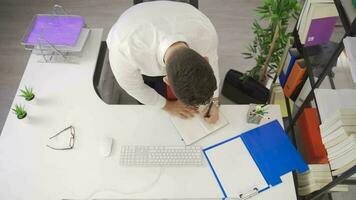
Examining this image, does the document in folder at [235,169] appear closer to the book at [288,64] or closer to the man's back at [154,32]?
the man's back at [154,32]

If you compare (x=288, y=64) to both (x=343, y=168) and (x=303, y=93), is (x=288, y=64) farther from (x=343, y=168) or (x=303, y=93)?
(x=343, y=168)

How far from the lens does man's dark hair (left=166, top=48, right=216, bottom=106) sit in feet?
3.42

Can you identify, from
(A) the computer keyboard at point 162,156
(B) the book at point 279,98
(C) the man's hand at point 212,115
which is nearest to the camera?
(A) the computer keyboard at point 162,156

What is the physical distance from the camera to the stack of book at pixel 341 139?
121 cm

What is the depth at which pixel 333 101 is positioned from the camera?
1475 millimetres

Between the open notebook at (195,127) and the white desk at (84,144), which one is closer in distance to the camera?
the white desk at (84,144)

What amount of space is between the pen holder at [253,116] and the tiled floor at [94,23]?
1001mm

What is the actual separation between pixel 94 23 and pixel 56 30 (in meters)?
1.17

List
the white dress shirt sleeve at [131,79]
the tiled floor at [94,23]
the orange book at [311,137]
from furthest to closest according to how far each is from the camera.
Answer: the tiled floor at [94,23], the orange book at [311,137], the white dress shirt sleeve at [131,79]

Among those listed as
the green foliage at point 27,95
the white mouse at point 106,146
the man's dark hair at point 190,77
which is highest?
the man's dark hair at point 190,77

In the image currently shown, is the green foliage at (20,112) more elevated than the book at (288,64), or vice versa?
the book at (288,64)

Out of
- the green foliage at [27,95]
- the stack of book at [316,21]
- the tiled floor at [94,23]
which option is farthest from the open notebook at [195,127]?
the tiled floor at [94,23]

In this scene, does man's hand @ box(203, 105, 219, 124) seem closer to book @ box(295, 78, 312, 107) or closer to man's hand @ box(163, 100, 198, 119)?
man's hand @ box(163, 100, 198, 119)

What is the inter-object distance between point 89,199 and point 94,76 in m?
0.72
